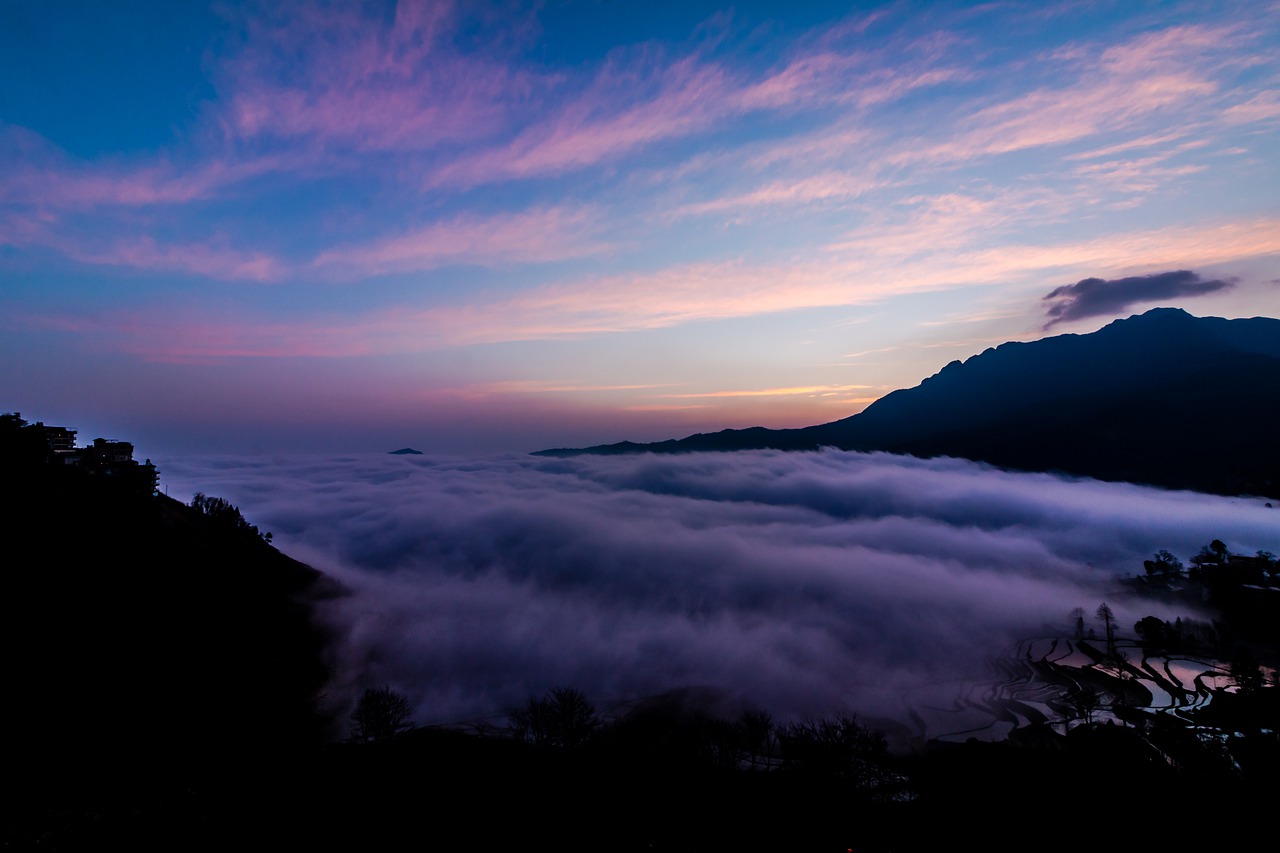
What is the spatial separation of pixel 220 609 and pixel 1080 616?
265m

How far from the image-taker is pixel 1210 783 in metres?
72.8

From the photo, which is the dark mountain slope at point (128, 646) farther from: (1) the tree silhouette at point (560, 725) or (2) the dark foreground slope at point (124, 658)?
(1) the tree silhouette at point (560, 725)

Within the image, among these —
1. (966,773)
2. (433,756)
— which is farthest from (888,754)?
(433,756)

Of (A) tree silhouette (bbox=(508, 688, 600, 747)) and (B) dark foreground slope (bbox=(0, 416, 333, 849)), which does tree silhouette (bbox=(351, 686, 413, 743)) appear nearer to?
(B) dark foreground slope (bbox=(0, 416, 333, 849))

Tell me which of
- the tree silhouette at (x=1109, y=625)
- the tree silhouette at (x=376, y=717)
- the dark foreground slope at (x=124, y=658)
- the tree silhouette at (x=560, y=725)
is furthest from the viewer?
the tree silhouette at (x=1109, y=625)

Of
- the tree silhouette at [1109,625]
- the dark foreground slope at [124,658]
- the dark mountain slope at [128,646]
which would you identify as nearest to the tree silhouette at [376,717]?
the dark foreground slope at [124,658]

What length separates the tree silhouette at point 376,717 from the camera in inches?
4117

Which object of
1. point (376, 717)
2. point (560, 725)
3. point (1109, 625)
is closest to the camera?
point (376, 717)

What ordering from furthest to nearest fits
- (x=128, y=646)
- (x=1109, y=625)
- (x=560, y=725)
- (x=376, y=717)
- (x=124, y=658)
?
(x=1109, y=625), (x=560, y=725), (x=376, y=717), (x=128, y=646), (x=124, y=658)

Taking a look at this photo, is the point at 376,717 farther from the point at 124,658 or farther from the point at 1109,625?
the point at 1109,625

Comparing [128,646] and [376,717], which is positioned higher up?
[128,646]

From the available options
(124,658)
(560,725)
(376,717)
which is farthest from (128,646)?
(560,725)

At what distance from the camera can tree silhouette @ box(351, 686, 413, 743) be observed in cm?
10458

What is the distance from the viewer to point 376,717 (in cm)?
10588
